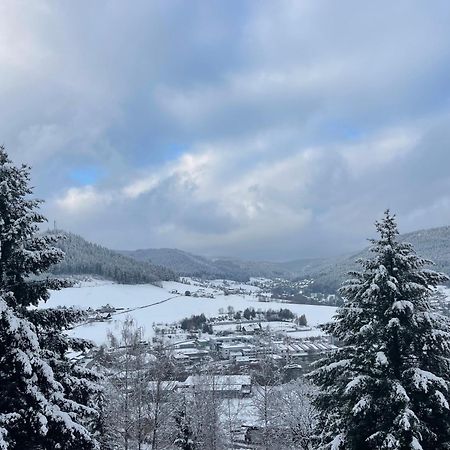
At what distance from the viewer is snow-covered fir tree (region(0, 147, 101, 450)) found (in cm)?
852

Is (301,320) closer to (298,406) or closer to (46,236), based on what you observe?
(298,406)

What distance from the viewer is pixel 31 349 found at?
873 centimetres

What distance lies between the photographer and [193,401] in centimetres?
3384

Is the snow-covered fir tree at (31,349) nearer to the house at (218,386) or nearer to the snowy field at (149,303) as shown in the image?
the house at (218,386)

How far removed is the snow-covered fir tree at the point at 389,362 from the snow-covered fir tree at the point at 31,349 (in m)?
6.54

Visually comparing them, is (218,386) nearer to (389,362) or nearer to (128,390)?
(128,390)

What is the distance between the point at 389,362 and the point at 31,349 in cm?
845

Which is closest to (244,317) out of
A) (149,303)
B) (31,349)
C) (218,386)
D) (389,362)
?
(149,303)

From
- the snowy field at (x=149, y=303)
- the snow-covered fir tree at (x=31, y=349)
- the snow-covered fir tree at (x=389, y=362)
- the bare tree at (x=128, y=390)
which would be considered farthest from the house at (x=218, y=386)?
the snowy field at (x=149, y=303)

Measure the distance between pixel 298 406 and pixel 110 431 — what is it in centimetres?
1463

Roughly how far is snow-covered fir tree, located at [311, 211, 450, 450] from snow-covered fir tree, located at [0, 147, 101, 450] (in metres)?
6.54

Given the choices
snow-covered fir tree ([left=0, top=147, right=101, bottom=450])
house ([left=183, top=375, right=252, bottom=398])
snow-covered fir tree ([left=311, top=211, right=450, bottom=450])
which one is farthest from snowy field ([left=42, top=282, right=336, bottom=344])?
snow-covered fir tree ([left=0, top=147, right=101, bottom=450])

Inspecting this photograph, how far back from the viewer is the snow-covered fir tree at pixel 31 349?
8.52 m

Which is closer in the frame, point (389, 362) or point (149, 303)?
point (389, 362)
